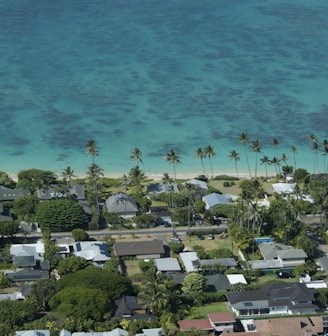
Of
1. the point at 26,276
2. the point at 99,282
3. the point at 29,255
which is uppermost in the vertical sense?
the point at 29,255

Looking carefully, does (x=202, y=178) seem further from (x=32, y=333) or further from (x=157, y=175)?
(x=32, y=333)

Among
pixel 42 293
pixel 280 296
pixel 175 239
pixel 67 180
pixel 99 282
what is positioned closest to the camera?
pixel 42 293

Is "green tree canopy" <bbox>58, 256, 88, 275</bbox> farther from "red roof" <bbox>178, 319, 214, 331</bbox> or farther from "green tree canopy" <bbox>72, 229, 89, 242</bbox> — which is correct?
"red roof" <bbox>178, 319, 214, 331</bbox>

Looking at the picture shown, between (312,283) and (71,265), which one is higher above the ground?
(71,265)

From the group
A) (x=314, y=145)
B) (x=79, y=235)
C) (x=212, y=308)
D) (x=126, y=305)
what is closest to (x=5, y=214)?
(x=79, y=235)

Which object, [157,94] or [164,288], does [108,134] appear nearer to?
[157,94]

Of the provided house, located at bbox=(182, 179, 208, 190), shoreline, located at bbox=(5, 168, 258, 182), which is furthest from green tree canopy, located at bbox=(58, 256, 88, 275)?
shoreline, located at bbox=(5, 168, 258, 182)
